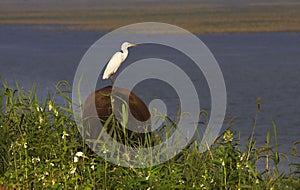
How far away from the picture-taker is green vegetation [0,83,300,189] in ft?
24.1

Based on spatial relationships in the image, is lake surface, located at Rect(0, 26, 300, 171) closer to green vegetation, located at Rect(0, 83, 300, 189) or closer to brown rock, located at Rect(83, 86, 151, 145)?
brown rock, located at Rect(83, 86, 151, 145)

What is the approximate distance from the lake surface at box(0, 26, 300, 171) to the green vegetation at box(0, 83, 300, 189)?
9.98ft

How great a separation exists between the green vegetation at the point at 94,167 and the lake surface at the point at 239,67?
304cm

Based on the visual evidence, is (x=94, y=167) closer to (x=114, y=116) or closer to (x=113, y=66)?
(x=114, y=116)

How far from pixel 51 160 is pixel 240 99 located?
10.9 metres

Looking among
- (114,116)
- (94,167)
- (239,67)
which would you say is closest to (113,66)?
(114,116)

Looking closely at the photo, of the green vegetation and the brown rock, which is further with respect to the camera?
the brown rock

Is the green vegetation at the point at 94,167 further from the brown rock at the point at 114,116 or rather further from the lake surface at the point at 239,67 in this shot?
the lake surface at the point at 239,67

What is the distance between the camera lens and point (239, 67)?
25156 mm

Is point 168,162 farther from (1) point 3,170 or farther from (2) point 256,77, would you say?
(2) point 256,77

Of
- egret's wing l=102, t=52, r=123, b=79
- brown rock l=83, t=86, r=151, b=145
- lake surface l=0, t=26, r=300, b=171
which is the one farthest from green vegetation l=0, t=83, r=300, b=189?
lake surface l=0, t=26, r=300, b=171

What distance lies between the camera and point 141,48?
31.7 metres

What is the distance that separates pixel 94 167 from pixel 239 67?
17.6m

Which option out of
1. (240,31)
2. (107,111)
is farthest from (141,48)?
(107,111)
